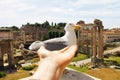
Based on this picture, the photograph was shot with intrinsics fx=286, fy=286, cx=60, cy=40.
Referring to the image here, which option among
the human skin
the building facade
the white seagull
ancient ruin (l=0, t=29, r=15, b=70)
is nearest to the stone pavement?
the white seagull

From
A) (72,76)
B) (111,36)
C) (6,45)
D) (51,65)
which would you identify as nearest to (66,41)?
(51,65)

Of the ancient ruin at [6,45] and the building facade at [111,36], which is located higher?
the ancient ruin at [6,45]

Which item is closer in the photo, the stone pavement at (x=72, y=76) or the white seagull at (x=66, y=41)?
the white seagull at (x=66, y=41)

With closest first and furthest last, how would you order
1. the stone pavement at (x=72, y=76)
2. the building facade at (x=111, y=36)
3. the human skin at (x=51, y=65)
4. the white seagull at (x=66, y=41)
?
the human skin at (x=51, y=65) < the white seagull at (x=66, y=41) < the stone pavement at (x=72, y=76) < the building facade at (x=111, y=36)

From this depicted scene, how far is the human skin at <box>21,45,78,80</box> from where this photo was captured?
3088mm

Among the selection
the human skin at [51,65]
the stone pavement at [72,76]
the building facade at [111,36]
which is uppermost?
the human skin at [51,65]

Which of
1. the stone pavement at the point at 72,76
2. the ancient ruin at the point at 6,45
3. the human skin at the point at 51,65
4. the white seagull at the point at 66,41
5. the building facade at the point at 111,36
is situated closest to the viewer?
the human skin at the point at 51,65

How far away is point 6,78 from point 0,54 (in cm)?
1239

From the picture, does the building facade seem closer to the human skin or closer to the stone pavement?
the stone pavement

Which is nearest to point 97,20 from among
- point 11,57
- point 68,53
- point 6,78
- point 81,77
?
point 11,57

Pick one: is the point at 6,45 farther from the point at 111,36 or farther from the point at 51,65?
the point at 111,36

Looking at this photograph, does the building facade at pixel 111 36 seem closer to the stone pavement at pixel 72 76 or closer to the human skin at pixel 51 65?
the stone pavement at pixel 72 76

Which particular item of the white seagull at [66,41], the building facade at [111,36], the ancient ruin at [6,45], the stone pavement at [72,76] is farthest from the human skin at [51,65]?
the building facade at [111,36]

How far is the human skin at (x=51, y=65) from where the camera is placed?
10.1 feet
